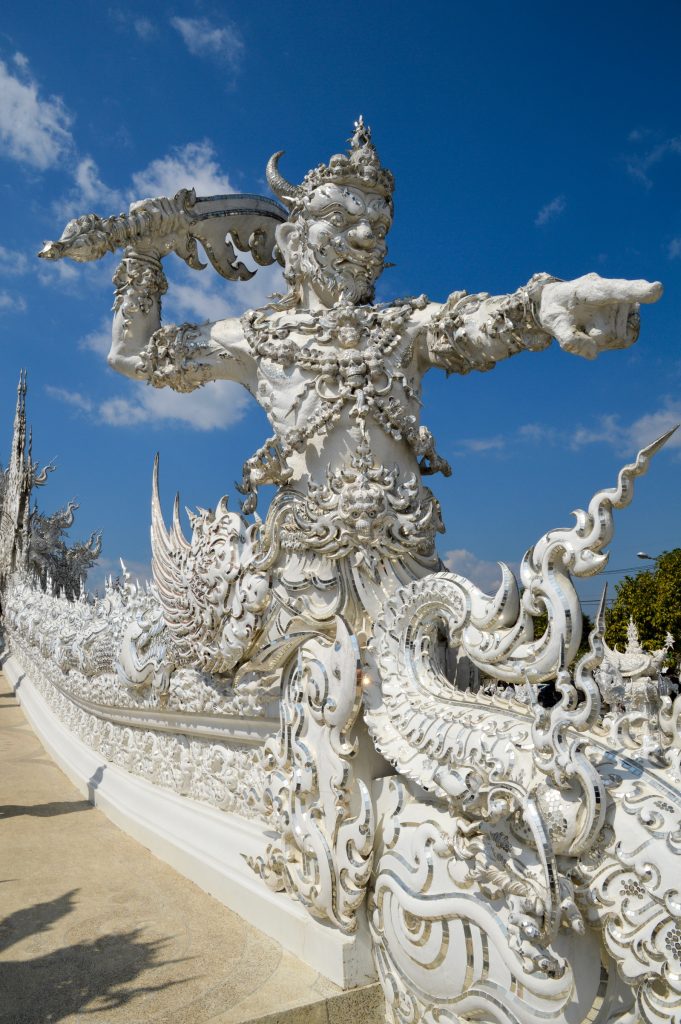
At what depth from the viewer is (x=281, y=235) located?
3295 mm

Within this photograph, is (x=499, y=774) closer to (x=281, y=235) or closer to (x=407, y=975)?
(x=407, y=975)

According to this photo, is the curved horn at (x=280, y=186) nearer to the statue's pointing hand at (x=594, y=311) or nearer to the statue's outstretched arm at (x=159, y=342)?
the statue's outstretched arm at (x=159, y=342)

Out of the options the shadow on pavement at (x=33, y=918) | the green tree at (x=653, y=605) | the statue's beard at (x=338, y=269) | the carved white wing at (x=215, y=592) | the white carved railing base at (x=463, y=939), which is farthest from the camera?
the green tree at (x=653, y=605)

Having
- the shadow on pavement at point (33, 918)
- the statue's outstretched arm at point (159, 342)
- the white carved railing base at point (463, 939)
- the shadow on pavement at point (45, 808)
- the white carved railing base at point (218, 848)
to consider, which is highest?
the statue's outstretched arm at point (159, 342)

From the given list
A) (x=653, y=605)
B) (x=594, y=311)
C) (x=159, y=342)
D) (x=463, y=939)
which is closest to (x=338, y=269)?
(x=159, y=342)

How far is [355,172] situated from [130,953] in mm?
3231

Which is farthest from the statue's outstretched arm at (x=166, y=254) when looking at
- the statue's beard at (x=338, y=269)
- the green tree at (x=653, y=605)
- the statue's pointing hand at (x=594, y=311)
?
the green tree at (x=653, y=605)

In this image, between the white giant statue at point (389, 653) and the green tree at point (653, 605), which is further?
the green tree at point (653, 605)

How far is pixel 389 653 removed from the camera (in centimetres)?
243

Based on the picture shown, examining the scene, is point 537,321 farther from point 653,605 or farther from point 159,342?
point 653,605

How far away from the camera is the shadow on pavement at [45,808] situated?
4669 mm

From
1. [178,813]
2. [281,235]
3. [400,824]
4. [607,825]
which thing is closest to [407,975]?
[400,824]

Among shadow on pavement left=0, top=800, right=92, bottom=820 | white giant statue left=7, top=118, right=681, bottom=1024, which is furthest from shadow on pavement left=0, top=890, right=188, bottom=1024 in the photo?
shadow on pavement left=0, top=800, right=92, bottom=820

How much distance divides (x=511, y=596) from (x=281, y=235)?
217cm
